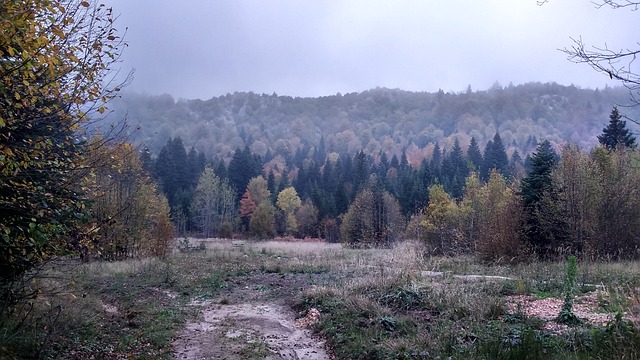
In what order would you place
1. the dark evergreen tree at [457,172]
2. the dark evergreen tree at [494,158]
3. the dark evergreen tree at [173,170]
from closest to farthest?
the dark evergreen tree at [457,172]
the dark evergreen tree at [173,170]
the dark evergreen tree at [494,158]

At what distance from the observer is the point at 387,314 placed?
9664 mm

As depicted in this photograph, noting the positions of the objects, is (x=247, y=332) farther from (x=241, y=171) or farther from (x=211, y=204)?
(x=241, y=171)

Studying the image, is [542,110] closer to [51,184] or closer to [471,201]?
[471,201]

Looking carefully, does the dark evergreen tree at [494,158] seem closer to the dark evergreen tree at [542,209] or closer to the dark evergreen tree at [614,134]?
the dark evergreen tree at [614,134]

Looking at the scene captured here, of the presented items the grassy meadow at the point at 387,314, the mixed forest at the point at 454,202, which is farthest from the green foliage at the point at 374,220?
the grassy meadow at the point at 387,314

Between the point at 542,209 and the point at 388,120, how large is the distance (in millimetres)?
138618

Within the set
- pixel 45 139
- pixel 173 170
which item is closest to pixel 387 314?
pixel 45 139

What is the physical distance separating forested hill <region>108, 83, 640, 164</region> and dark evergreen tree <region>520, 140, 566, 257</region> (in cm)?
8454

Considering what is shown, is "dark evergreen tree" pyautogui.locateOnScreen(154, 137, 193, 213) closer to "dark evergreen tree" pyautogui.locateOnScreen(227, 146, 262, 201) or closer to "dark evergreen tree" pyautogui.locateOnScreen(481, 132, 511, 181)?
"dark evergreen tree" pyautogui.locateOnScreen(227, 146, 262, 201)

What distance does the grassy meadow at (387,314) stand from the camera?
6.51m

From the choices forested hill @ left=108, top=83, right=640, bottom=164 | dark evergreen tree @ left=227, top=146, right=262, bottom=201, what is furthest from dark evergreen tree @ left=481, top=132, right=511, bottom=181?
dark evergreen tree @ left=227, top=146, right=262, bottom=201

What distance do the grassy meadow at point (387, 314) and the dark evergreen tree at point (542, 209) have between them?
8058mm

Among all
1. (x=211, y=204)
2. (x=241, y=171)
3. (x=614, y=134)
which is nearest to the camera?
(x=614, y=134)

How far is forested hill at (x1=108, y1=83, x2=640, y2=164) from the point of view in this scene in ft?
411
